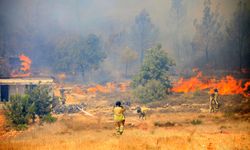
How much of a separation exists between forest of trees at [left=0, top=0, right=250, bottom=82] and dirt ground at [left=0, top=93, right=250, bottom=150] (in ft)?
91.6

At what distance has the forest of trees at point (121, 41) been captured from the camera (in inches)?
2061

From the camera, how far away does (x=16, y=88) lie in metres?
29.9

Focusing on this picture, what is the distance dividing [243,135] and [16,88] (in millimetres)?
22142

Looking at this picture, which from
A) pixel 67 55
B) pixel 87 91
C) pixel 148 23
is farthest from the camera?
pixel 148 23

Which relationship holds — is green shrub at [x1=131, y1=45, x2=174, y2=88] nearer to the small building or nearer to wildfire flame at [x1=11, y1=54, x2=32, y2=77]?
the small building

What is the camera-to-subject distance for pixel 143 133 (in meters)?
18.0

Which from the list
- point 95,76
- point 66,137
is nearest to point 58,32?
point 95,76

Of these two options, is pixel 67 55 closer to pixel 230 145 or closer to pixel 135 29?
pixel 135 29

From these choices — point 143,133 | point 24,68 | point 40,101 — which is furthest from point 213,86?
point 24,68

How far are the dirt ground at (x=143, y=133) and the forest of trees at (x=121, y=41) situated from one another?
27913 mm

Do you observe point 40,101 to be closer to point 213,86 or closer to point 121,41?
point 213,86

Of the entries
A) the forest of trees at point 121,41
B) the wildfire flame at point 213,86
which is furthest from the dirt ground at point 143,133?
the forest of trees at point 121,41

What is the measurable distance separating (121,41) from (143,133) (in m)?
51.9

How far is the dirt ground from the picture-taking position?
15078mm
